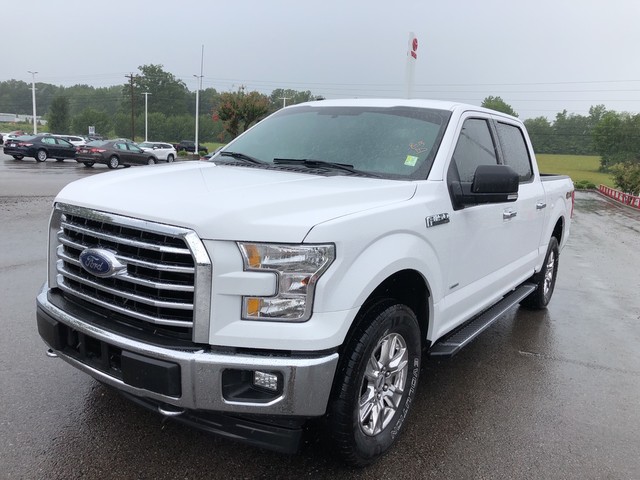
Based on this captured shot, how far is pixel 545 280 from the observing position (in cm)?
594

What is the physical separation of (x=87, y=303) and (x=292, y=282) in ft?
4.12

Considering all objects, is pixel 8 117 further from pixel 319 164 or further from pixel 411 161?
pixel 411 161

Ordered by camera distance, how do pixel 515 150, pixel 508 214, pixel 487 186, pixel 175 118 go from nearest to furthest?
pixel 487 186 < pixel 508 214 < pixel 515 150 < pixel 175 118

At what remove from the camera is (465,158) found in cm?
373

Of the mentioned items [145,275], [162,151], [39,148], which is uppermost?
[145,275]

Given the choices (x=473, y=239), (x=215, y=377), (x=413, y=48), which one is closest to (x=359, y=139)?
(x=473, y=239)

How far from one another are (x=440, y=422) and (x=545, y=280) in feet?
10.4

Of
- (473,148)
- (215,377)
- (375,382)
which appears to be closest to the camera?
(215,377)

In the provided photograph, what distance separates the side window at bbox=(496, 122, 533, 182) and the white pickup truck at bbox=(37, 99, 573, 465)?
40.3 inches

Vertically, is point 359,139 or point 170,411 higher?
point 359,139

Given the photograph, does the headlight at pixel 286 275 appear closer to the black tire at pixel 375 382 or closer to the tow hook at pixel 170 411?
the black tire at pixel 375 382

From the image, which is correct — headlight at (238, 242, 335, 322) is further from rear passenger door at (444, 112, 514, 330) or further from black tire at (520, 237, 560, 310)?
black tire at (520, 237, 560, 310)

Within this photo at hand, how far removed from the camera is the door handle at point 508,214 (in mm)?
4048

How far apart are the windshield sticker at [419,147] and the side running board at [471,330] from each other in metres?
1.25
